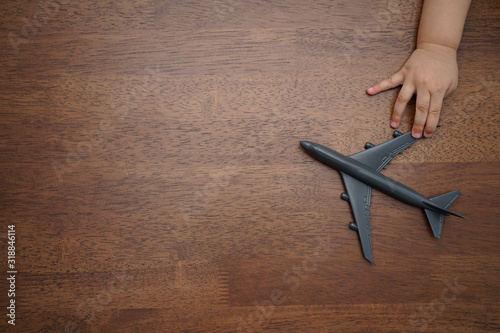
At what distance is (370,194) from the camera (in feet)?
1.96

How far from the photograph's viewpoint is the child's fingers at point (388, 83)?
608 mm

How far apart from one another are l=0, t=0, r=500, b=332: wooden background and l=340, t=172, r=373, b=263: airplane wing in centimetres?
2

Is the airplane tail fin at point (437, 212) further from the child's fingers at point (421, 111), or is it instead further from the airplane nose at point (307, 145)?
the airplane nose at point (307, 145)

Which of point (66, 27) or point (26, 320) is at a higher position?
point (66, 27)

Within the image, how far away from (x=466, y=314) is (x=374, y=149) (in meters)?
0.36

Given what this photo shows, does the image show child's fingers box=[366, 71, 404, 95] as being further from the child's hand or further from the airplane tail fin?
the airplane tail fin

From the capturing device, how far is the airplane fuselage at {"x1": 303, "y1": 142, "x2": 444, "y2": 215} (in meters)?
0.58

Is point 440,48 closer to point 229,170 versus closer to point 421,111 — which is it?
point 421,111

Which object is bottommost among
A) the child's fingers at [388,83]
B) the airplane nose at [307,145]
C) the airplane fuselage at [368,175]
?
the airplane fuselage at [368,175]

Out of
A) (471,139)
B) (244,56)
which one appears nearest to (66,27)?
(244,56)

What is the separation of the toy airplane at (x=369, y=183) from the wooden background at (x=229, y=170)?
2cm

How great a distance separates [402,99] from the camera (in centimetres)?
60

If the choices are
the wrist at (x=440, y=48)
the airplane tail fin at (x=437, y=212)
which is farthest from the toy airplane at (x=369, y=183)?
the wrist at (x=440, y=48)

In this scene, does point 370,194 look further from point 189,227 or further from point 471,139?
point 189,227
